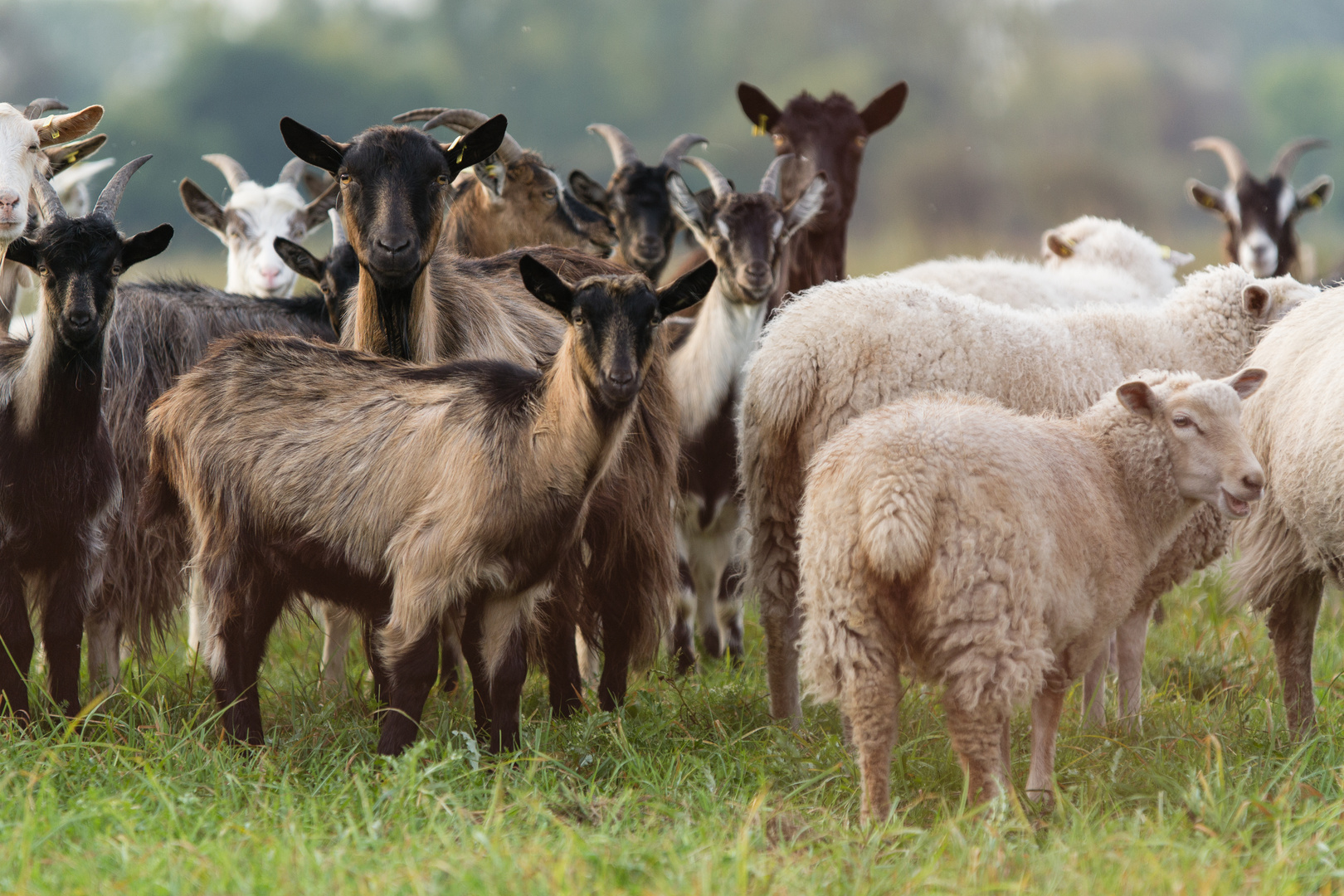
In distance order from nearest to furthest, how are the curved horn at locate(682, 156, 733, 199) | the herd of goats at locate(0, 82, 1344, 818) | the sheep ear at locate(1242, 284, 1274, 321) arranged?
the herd of goats at locate(0, 82, 1344, 818)
the sheep ear at locate(1242, 284, 1274, 321)
the curved horn at locate(682, 156, 733, 199)

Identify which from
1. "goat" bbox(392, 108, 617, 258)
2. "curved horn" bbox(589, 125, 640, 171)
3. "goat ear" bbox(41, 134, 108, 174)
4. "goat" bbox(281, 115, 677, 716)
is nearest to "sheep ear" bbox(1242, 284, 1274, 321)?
"goat" bbox(281, 115, 677, 716)

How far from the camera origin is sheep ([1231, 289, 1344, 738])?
4.87 meters

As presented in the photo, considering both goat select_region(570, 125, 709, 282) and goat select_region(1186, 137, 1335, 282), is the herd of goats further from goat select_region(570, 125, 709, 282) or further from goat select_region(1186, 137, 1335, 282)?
goat select_region(1186, 137, 1335, 282)

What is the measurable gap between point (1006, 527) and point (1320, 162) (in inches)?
1850

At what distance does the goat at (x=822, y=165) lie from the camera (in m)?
7.82

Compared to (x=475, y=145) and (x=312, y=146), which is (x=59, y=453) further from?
(x=475, y=145)

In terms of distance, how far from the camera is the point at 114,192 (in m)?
5.17

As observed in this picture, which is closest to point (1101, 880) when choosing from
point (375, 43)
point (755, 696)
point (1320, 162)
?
point (755, 696)

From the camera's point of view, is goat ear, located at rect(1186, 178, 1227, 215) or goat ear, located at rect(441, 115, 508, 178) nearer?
goat ear, located at rect(441, 115, 508, 178)

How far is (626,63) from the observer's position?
37.5 metres

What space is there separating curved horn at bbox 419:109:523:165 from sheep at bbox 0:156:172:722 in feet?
6.82

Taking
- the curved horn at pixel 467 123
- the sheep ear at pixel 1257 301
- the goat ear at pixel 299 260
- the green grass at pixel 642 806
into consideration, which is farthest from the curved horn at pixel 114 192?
the sheep ear at pixel 1257 301

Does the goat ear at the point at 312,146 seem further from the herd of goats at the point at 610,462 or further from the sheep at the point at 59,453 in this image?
the sheep at the point at 59,453

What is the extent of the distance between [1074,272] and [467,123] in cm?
376
